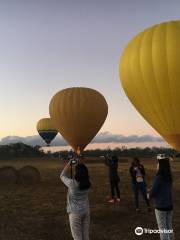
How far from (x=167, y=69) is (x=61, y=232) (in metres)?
10.4

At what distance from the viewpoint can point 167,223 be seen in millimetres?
7289

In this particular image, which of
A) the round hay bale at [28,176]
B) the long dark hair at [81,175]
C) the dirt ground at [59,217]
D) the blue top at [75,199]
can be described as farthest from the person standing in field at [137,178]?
the round hay bale at [28,176]

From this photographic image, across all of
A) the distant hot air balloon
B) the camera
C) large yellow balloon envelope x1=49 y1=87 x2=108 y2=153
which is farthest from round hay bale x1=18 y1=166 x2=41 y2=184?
the distant hot air balloon

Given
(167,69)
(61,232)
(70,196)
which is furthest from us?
(167,69)

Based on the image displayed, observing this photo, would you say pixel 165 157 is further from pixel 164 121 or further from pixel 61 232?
pixel 164 121

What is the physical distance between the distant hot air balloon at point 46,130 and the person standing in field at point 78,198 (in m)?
48.9

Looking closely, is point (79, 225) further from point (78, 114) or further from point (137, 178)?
point (78, 114)

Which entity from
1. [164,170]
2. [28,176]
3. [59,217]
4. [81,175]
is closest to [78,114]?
[28,176]

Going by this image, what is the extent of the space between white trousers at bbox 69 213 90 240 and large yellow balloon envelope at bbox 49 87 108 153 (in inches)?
912

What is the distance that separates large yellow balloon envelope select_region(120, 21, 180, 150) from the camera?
1745 centimetres

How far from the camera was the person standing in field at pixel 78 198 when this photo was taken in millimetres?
6824

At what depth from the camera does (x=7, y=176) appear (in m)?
20.4

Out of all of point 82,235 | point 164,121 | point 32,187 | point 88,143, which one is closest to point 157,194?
point 82,235

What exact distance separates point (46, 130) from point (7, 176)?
36.9 meters
